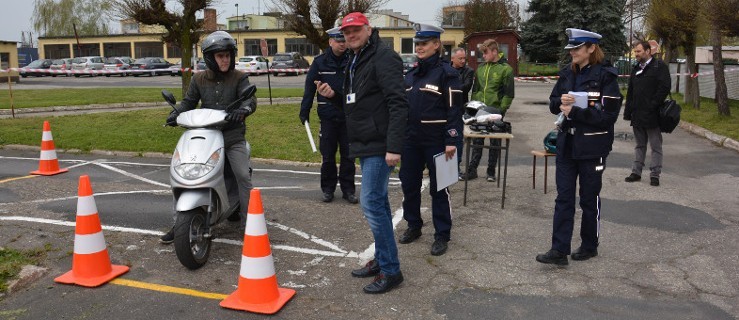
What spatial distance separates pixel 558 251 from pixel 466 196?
2.44 meters

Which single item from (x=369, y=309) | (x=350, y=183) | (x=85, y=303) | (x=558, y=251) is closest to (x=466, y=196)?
(x=350, y=183)

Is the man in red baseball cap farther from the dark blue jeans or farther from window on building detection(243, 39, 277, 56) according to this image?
window on building detection(243, 39, 277, 56)

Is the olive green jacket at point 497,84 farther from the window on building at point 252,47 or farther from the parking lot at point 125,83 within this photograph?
the window on building at point 252,47

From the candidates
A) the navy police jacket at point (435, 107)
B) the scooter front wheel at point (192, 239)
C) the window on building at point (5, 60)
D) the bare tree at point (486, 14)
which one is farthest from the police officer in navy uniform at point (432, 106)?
the bare tree at point (486, 14)

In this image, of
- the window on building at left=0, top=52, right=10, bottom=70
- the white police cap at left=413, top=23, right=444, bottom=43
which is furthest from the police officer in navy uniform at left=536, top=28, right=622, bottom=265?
the window on building at left=0, top=52, right=10, bottom=70

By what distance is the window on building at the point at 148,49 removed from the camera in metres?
71.0

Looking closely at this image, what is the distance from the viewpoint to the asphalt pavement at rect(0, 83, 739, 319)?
4.32 m

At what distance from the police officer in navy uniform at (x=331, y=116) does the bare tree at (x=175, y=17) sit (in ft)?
28.8

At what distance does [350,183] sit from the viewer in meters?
7.55

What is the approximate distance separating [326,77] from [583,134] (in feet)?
10.5

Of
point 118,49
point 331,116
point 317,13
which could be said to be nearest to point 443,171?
point 331,116

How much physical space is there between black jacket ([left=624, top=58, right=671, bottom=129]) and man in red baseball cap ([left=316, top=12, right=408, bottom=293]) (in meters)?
5.45

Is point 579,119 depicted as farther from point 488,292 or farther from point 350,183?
point 350,183

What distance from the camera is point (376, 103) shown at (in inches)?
173
